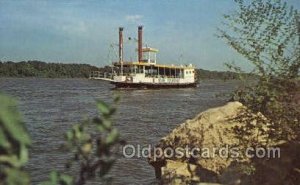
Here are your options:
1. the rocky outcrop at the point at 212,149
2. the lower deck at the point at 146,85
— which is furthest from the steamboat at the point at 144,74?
the rocky outcrop at the point at 212,149

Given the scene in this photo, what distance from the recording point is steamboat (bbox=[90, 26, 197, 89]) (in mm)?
67438

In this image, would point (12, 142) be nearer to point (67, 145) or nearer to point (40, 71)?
point (67, 145)

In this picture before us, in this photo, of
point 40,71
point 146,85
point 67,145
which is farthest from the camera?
point 40,71

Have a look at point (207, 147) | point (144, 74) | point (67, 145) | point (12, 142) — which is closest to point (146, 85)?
point (144, 74)

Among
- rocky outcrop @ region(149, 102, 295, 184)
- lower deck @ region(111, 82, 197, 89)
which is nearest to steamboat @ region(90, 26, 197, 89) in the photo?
lower deck @ region(111, 82, 197, 89)

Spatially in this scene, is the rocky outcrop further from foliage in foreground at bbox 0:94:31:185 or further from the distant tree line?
the distant tree line

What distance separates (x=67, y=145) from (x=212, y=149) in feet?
23.7

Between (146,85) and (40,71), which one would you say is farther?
(40,71)

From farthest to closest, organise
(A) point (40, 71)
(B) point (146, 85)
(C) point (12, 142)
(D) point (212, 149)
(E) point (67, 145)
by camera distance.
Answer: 1. (A) point (40, 71)
2. (B) point (146, 85)
3. (D) point (212, 149)
4. (E) point (67, 145)
5. (C) point (12, 142)

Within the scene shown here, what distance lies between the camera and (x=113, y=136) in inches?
75.6

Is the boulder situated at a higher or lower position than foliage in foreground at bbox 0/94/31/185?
lower

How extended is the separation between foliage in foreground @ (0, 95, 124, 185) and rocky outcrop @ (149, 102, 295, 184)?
6.16 m

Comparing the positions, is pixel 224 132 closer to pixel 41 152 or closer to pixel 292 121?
pixel 292 121

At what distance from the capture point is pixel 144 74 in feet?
226
